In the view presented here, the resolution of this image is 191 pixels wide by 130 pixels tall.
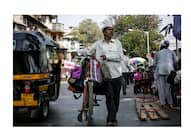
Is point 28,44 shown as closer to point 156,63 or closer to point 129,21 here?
point 129,21

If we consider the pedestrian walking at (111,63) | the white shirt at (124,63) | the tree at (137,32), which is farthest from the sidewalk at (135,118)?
the tree at (137,32)

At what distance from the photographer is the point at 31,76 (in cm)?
800

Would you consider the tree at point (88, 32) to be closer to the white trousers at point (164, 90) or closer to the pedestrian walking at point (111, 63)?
the pedestrian walking at point (111, 63)

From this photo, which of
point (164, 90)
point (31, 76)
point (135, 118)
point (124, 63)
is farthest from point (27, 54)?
point (164, 90)

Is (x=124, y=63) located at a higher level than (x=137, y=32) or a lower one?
lower

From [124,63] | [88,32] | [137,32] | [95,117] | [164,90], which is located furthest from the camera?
[164,90]

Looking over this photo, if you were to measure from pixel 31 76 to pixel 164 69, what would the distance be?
2.87 metres

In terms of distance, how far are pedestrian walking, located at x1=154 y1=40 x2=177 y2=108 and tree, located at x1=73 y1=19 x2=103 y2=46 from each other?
1372 mm

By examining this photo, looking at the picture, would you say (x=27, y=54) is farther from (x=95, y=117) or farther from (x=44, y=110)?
(x=95, y=117)

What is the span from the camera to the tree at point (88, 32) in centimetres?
866

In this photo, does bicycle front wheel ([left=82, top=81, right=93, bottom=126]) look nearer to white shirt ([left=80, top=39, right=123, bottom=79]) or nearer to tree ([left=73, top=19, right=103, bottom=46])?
white shirt ([left=80, top=39, right=123, bottom=79])

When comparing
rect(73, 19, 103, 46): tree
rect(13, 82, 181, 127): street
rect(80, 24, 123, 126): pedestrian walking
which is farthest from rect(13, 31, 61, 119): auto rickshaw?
rect(80, 24, 123, 126): pedestrian walking
